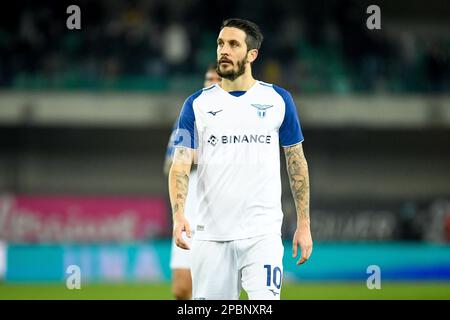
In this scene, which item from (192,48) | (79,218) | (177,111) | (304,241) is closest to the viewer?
(304,241)

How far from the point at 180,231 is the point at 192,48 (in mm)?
16755

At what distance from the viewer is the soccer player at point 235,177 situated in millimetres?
5453

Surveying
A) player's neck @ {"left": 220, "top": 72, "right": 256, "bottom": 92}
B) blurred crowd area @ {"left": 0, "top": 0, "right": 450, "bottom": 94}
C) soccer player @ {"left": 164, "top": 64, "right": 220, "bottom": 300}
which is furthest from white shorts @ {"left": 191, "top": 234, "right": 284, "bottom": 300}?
blurred crowd area @ {"left": 0, "top": 0, "right": 450, "bottom": 94}

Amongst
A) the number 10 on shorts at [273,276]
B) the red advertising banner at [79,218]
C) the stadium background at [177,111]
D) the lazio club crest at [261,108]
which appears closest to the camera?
the number 10 on shorts at [273,276]

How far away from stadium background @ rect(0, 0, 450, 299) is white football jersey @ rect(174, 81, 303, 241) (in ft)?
38.0

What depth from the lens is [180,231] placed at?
208 inches

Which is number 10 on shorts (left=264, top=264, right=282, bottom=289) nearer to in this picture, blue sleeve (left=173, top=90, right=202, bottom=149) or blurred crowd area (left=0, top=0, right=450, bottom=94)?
blue sleeve (left=173, top=90, right=202, bottom=149)

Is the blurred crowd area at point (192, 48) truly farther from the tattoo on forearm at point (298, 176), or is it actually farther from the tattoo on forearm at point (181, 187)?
the tattoo on forearm at point (181, 187)

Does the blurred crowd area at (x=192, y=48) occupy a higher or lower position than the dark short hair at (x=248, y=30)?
higher

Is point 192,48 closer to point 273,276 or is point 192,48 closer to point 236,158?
point 236,158

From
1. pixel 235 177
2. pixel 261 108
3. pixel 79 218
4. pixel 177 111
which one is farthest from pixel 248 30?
pixel 177 111

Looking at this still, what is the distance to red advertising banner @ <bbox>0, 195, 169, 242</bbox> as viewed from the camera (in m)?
19.3

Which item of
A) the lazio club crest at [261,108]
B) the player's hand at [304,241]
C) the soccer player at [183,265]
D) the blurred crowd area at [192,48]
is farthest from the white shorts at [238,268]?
the blurred crowd area at [192,48]

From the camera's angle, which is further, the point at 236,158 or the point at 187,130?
the point at 187,130
